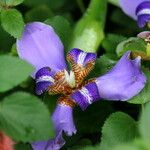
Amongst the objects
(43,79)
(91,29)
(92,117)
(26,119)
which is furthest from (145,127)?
(91,29)

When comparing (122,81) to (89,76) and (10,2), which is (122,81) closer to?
(89,76)

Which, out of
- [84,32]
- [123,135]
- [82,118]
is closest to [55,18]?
[84,32]

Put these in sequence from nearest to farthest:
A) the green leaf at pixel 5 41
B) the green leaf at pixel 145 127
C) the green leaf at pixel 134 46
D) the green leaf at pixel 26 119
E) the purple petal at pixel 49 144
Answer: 1. the green leaf at pixel 145 127
2. the green leaf at pixel 26 119
3. the purple petal at pixel 49 144
4. the green leaf at pixel 134 46
5. the green leaf at pixel 5 41

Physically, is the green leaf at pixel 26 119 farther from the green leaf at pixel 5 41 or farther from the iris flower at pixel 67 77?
the green leaf at pixel 5 41

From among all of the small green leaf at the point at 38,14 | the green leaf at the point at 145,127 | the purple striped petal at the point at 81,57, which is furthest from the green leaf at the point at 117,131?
the small green leaf at the point at 38,14

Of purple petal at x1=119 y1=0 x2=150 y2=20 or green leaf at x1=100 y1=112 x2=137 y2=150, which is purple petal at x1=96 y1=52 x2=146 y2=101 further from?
purple petal at x1=119 y1=0 x2=150 y2=20

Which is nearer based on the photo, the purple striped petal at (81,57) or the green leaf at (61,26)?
the purple striped petal at (81,57)

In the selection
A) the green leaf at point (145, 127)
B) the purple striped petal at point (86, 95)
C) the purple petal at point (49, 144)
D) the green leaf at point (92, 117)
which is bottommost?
the green leaf at point (92, 117)
